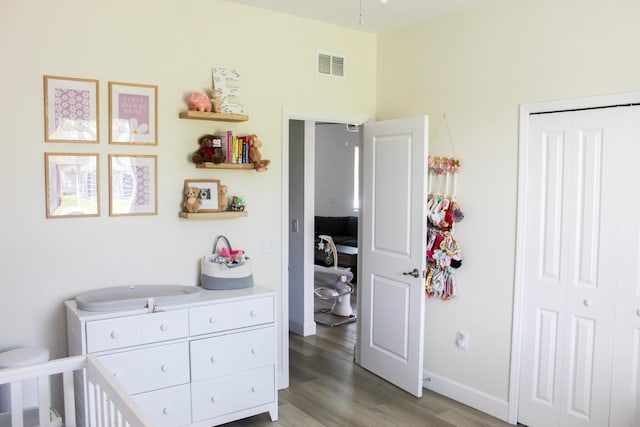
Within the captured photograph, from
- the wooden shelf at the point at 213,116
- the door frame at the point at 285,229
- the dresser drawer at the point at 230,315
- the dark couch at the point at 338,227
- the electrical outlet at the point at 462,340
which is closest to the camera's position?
the dresser drawer at the point at 230,315

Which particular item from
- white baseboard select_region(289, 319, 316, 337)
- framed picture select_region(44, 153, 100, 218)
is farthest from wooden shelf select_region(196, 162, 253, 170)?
white baseboard select_region(289, 319, 316, 337)

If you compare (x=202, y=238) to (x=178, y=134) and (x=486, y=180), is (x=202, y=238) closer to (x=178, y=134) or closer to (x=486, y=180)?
(x=178, y=134)

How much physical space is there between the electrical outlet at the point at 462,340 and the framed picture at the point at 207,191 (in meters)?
1.87

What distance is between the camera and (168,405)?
292 centimetres

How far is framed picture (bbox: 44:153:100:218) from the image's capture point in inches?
115

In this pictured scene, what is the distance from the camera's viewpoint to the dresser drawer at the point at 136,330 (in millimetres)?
2703

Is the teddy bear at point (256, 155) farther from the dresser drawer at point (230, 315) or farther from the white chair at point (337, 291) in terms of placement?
the white chair at point (337, 291)

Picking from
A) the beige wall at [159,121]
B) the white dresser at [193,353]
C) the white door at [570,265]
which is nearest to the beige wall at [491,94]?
the white door at [570,265]

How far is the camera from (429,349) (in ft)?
12.7

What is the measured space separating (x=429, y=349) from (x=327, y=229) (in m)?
5.09

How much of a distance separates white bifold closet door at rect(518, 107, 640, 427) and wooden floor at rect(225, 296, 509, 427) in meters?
0.49

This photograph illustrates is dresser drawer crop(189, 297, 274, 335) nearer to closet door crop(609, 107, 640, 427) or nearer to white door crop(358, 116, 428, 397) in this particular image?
white door crop(358, 116, 428, 397)

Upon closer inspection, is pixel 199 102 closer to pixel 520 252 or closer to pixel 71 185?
pixel 71 185

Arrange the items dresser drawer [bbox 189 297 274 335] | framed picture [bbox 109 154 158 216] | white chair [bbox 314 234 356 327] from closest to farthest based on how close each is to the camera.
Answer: dresser drawer [bbox 189 297 274 335], framed picture [bbox 109 154 158 216], white chair [bbox 314 234 356 327]
